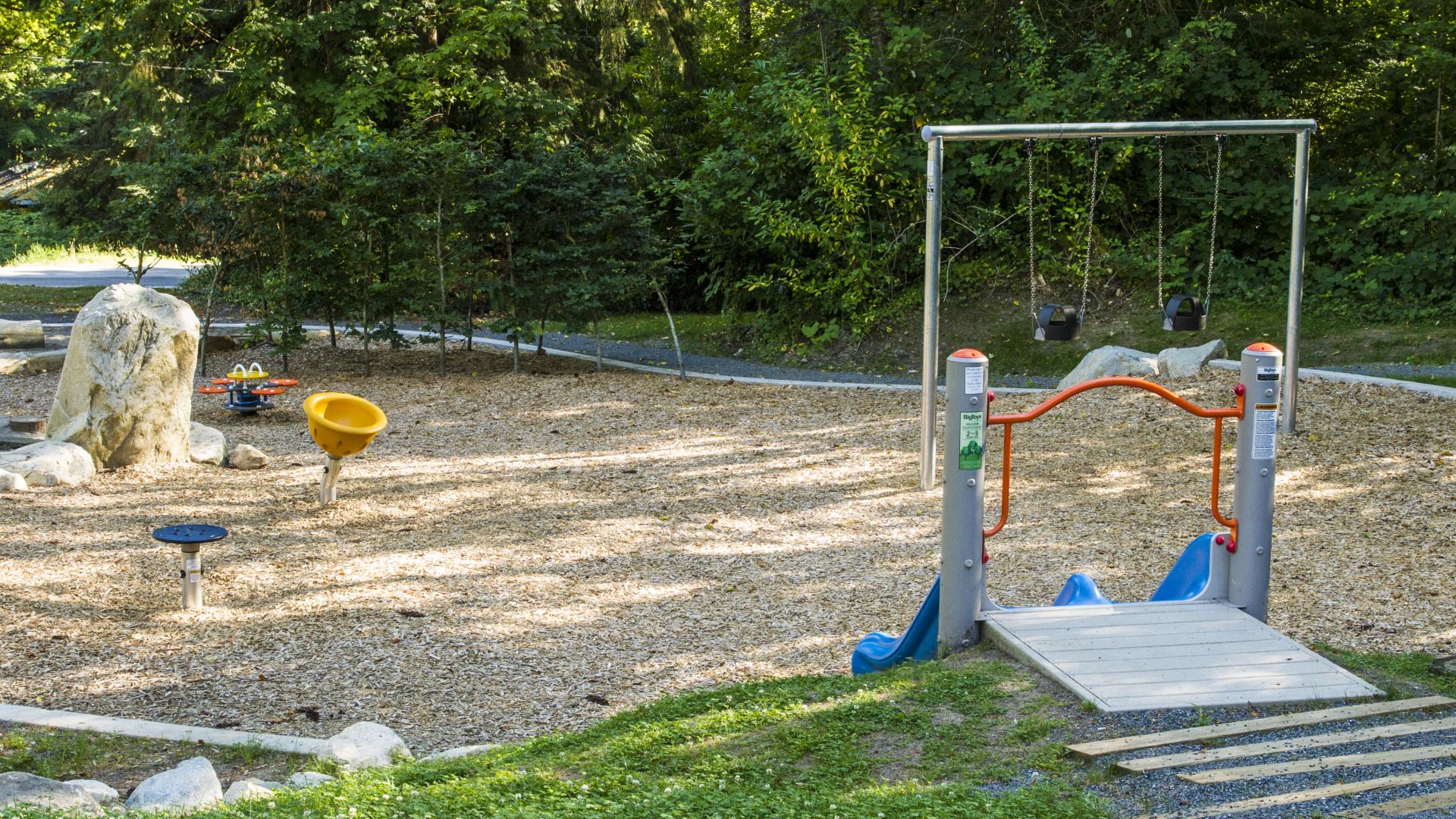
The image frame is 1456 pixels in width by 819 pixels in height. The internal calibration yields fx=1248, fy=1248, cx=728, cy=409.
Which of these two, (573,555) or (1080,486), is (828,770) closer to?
(573,555)

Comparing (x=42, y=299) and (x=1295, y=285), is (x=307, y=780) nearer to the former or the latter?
(x=1295, y=285)

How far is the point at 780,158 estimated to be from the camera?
14008 mm

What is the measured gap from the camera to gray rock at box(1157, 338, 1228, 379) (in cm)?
1110

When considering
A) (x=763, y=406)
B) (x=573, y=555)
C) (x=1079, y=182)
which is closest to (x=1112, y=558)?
(x=573, y=555)

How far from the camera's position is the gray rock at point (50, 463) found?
824 centimetres

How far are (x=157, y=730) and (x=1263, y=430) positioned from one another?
4.24m

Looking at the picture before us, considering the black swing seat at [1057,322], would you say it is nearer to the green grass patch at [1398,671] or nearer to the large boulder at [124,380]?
the green grass patch at [1398,671]

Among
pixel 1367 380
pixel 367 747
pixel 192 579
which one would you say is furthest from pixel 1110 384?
pixel 1367 380

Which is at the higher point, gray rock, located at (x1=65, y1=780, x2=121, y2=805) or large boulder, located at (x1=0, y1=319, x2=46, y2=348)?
large boulder, located at (x1=0, y1=319, x2=46, y2=348)

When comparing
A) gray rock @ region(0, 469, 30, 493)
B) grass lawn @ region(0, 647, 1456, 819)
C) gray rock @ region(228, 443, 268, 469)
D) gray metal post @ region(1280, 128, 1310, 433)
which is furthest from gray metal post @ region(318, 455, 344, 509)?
gray metal post @ region(1280, 128, 1310, 433)

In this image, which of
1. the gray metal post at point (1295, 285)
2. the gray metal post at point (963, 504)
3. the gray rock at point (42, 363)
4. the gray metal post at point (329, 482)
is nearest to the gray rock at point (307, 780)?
the gray metal post at point (963, 504)

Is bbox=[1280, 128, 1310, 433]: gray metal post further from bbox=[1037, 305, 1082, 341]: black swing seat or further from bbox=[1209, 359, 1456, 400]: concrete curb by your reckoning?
bbox=[1037, 305, 1082, 341]: black swing seat

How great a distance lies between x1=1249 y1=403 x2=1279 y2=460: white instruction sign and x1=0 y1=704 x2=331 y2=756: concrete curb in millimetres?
3557

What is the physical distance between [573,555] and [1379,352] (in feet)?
30.0
